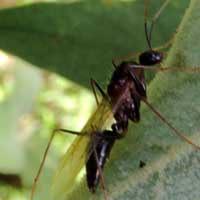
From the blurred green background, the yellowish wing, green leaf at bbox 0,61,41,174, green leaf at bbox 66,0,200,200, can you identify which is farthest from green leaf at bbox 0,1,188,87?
green leaf at bbox 0,61,41,174

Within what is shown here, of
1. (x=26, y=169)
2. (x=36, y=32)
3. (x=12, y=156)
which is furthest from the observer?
(x=26, y=169)

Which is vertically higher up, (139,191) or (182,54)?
(182,54)

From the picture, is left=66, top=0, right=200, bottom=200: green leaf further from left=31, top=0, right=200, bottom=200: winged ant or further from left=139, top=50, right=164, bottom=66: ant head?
left=139, top=50, right=164, bottom=66: ant head

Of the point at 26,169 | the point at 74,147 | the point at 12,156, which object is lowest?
the point at 26,169

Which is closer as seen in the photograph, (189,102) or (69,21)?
(189,102)

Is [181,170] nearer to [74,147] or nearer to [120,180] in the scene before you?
[120,180]

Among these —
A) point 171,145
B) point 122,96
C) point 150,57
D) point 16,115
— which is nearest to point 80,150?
point 122,96

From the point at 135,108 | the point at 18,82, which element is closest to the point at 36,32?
the point at 135,108
